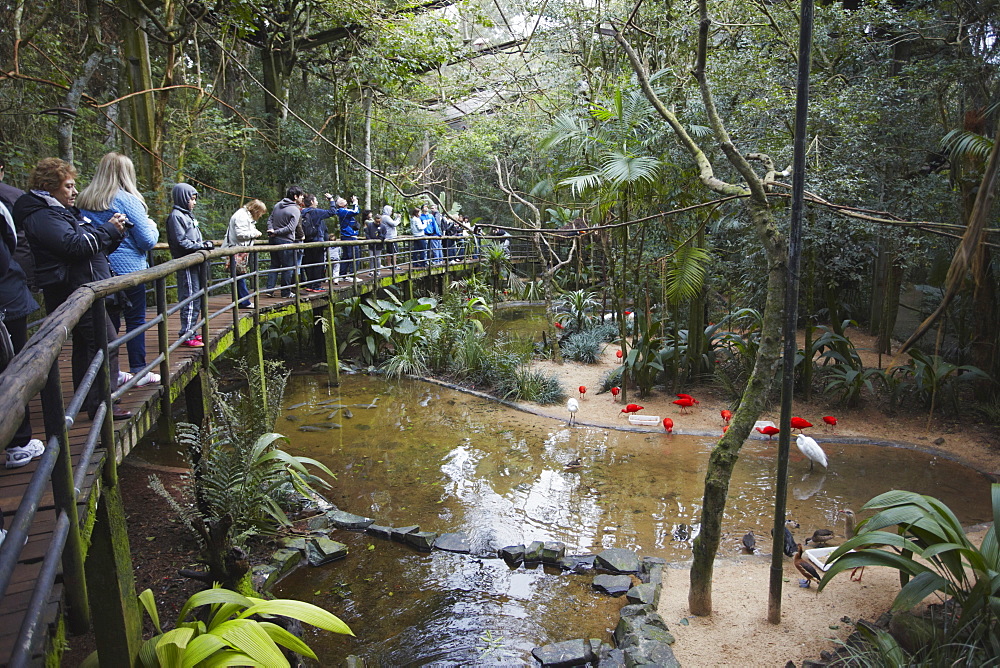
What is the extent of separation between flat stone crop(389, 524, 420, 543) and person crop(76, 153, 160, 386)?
195 cm

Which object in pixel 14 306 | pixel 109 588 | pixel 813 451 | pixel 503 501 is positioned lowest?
pixel 503 501

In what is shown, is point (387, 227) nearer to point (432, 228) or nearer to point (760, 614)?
point (432, 228)

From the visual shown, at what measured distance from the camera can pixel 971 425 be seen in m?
6.71

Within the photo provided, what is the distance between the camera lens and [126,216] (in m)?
3.58

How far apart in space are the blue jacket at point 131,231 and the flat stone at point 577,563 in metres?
3.24

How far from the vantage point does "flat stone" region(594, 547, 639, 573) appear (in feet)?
13.4

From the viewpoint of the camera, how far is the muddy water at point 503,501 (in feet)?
11.8

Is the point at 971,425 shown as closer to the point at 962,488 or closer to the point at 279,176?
the point at 962,488

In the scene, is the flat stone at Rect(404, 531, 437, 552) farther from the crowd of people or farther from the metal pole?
the metal pole

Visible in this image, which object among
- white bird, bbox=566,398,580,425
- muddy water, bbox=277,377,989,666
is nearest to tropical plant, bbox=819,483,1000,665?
muddy water, bbox=277,377,989,666

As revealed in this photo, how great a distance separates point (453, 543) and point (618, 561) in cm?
116

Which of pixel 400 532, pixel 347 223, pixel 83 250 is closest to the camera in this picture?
pixel 83 250

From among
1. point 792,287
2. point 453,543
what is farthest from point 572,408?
point 792,287

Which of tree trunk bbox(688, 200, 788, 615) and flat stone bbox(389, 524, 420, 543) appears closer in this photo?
tree trunk bbox(688, 200, 788, 615)
